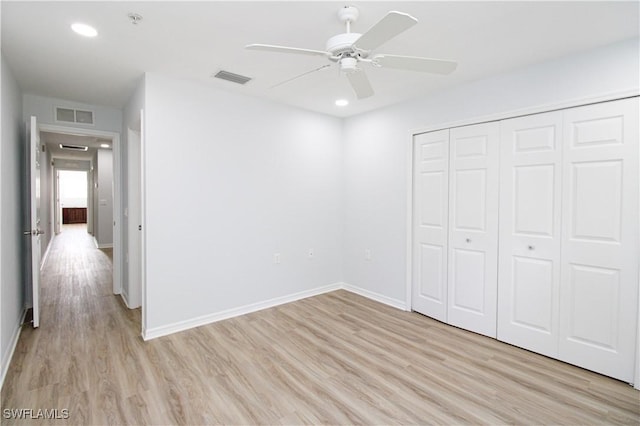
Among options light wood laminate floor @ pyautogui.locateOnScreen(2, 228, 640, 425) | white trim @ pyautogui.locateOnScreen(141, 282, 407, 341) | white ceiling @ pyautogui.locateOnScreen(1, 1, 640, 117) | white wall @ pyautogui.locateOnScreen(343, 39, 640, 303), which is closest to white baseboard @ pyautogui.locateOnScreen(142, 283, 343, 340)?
white trim @ pyautogui.locateOnScreen(141, 282, 407, 341)

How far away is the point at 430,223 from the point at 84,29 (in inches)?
134

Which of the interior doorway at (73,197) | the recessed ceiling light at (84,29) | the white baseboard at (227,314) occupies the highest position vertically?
the recessed ceiling light at (84,29)

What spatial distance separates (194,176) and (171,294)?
46.2 inches

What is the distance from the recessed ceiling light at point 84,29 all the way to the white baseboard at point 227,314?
243 cm

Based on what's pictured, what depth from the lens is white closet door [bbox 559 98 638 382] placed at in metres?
2.31

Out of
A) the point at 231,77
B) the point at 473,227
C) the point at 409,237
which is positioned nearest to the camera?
the point at 231,77

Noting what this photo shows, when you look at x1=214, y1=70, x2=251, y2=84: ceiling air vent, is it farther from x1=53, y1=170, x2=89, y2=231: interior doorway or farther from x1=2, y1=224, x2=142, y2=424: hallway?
x1=53, y1=170, x2=89, y2=231: interior doorway

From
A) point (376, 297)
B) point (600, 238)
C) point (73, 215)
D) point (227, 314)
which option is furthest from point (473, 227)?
point (73, 215)

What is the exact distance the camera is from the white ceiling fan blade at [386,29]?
141 cm

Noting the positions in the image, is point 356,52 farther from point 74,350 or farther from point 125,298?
point 125,298

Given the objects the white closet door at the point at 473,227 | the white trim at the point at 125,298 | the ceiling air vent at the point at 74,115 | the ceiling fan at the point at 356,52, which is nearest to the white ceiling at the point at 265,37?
the ceiling fan at the point at 356,52

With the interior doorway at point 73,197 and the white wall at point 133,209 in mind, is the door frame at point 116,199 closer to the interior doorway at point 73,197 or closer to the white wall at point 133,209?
the white wall at point 133,209

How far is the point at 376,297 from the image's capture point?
4.16 metres

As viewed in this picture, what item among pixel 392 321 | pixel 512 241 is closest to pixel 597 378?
pixel 512 241
